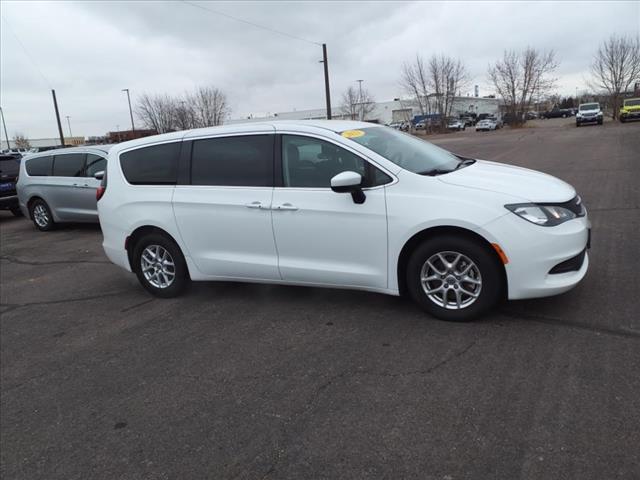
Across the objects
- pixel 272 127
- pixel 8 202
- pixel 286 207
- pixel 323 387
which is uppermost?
pixel 272 127

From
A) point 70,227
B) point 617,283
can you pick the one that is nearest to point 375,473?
point 617,283

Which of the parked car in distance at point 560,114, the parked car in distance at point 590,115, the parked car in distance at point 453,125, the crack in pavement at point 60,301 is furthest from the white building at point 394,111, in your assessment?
the crack in pavement at point 60,301

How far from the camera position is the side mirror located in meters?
4.12

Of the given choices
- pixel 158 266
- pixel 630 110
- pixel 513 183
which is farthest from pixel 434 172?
pixel 630 110

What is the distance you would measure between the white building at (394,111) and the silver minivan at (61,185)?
51.7 m

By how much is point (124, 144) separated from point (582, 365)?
16.3 feet

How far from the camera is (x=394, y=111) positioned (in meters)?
87.6

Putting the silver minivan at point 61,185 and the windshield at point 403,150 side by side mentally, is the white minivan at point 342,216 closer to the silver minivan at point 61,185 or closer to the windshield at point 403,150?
the windshield at point 403,150

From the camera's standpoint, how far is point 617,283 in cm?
473

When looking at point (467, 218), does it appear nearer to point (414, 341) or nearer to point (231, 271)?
point (414, 341)

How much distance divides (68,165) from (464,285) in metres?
9.10

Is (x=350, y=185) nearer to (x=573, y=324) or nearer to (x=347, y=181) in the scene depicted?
(x=347, y=181)

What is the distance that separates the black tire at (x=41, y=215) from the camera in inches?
434

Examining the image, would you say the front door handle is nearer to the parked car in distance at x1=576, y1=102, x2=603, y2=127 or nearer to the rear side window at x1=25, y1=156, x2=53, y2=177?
the rear side window at x1=25, y1=156, x2=53, y2=177
